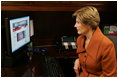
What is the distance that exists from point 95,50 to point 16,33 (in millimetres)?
753

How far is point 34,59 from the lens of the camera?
1.70 metres

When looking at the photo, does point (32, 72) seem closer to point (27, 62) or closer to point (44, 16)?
point (27, 62)

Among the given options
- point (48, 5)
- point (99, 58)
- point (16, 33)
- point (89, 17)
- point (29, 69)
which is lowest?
point (29, 69)

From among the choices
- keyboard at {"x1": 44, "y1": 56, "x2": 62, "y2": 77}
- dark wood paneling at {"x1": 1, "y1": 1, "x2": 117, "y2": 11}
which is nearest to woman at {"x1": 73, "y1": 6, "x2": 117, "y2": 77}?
keyboard at {"x1": 44, "y1": 56, "x2": 62, "y2": 77}

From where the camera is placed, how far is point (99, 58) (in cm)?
126

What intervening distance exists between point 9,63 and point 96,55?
810 mm

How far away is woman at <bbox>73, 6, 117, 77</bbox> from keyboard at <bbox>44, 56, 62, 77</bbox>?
9.4 inches

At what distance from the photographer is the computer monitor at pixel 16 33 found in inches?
54.7

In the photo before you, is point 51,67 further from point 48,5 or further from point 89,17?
point 48,5

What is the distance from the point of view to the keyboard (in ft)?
4.42

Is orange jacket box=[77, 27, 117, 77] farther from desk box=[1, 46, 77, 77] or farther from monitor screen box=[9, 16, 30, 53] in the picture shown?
monitor screen box=[9, 16, 30, 53]

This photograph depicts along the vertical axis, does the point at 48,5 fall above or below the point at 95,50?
above

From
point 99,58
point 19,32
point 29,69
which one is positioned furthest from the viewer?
point 19,32

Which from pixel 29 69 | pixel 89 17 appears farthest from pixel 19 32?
pixel 89 17
